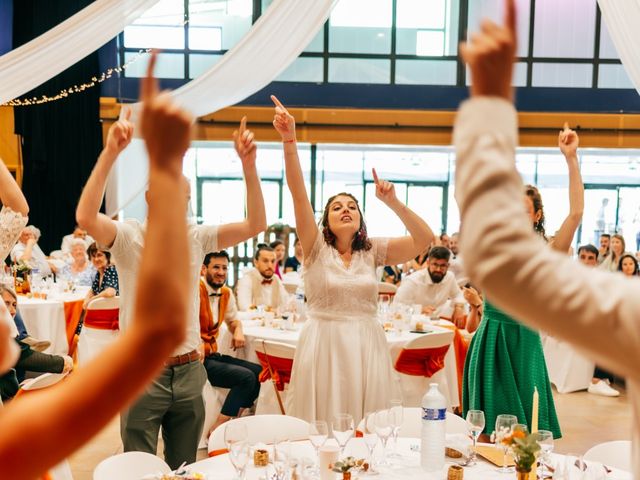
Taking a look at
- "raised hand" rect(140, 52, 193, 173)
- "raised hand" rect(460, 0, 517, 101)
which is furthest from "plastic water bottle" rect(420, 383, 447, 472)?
"raised hand" rect(140, 52, 193, 173)

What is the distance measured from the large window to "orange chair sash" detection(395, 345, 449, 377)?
27.2 ft

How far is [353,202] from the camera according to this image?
321 cm

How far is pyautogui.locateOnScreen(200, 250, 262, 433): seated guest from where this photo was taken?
14.9ft

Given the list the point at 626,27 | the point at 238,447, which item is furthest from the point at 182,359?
the point at 626,27

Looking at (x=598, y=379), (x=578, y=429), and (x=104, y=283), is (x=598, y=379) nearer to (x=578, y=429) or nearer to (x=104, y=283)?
(x=578, y=429)

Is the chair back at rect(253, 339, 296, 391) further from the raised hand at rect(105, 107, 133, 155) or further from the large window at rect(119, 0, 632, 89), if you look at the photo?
the large window at rect(119, 0, 632, 89)

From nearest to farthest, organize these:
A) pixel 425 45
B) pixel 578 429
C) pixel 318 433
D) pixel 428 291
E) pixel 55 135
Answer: pixel 318 433 < pixel 578 429 < pixel 428 291 < pixel 55 135 < pixel 425 45

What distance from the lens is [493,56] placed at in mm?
681

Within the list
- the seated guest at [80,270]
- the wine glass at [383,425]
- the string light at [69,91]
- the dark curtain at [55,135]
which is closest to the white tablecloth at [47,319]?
the seated guest at [80,270]

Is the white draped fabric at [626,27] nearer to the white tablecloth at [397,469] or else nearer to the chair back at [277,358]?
the white tablecloth at [397,469]

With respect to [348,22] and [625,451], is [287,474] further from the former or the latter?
[348,22]

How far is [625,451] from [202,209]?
1056 centimetres

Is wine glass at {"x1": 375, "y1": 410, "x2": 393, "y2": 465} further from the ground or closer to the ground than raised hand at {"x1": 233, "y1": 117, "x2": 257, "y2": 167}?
closer to the ground

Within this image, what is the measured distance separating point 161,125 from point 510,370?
2.90 metres
